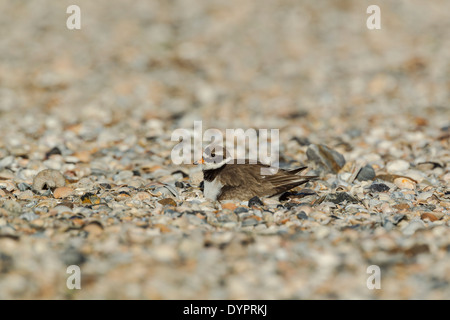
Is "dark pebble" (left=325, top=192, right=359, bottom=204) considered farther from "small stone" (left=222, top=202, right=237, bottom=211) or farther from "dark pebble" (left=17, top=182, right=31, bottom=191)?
"dark pebble" (left=17, top=182, right=31, bottom=191)

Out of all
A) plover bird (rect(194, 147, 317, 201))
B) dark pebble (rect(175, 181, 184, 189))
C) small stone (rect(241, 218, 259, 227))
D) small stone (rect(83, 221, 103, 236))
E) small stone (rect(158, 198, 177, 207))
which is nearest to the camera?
small stone (rect(83, 221, 103, 236))

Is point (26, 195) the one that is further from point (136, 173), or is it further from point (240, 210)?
point (240, 210)

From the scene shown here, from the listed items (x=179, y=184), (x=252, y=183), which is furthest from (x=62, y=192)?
(x=252, y=183)

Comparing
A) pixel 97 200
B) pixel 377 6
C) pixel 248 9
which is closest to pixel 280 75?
pixel 248 9

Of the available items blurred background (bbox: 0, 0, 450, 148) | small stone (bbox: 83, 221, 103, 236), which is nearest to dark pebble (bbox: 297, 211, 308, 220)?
small stone (bbox: 83, 221, 103, 236)

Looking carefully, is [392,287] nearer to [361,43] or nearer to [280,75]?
[280,75]

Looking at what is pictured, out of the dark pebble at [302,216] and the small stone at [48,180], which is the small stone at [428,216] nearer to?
the dark pebble at [302,216]
